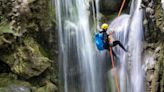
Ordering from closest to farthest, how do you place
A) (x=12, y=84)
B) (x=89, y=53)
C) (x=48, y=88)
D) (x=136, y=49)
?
(x=12, y=84) < (x=48, y=88) < (x=136, y=49) < (x=89, y=53)

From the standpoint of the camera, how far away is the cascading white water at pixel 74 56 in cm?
1559

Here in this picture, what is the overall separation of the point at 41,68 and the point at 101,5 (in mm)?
4679

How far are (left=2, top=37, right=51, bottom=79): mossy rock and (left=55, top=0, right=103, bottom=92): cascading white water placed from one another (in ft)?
4.63

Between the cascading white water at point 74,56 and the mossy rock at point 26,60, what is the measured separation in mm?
1411

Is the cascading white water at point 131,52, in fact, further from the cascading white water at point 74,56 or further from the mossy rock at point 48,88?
the mossy rock at point 48,88

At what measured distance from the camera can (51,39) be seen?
15.4 meters

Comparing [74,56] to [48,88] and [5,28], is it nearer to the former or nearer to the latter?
[48,88]

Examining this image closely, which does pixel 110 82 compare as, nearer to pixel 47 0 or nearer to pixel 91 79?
pixel 91 79

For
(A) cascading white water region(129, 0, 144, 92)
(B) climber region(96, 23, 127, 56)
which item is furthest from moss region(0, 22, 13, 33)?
(A) cascading white water region(129, 0, 144, 92)

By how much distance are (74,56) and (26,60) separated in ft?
7.94

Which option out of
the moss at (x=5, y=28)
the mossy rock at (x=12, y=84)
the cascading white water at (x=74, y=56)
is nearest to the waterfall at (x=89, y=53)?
the cascading white water at (x=74, y=56)

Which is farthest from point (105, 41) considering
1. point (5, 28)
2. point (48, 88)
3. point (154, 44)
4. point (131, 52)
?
point (5, 28)

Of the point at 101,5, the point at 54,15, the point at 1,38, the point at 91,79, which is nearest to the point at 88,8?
the point at 101,5

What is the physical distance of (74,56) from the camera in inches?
619
